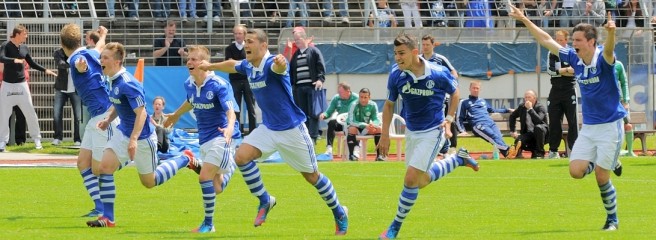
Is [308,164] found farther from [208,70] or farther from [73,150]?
[73,150]

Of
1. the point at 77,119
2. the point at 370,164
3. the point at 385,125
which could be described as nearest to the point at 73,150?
the point at 77,119

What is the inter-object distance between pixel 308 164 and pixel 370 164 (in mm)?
10700

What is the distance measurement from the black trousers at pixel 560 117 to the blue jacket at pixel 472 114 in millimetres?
1525

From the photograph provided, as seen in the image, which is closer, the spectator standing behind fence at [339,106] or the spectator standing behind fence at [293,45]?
the spectator standing behind fence at [339,106]

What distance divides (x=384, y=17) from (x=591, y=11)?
5279 millimetres

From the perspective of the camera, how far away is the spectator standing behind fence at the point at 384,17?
107 feet

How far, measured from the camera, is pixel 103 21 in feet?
103

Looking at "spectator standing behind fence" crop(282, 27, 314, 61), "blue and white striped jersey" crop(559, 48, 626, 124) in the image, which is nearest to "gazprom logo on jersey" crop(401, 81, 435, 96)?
"blue and white striped jersey" crop(559, 48, 626, 124)

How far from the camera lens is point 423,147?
12602mm

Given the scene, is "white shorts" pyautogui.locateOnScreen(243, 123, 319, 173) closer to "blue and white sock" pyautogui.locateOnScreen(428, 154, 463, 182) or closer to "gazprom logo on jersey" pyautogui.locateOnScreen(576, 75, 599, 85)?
"blue and white sock" pyautogui.locateOnScreen(428, 154, 463, 182)

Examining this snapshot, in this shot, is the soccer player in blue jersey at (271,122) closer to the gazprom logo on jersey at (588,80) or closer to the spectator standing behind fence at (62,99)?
the gazprom logo on jersey at (588,80)

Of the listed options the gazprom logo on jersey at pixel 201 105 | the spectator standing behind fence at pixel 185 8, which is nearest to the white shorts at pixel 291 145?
the gazprom logo on jersey at pixel 201 105

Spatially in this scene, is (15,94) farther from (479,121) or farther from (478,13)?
(478,13)

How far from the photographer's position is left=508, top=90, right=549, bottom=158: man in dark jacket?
2586cm
